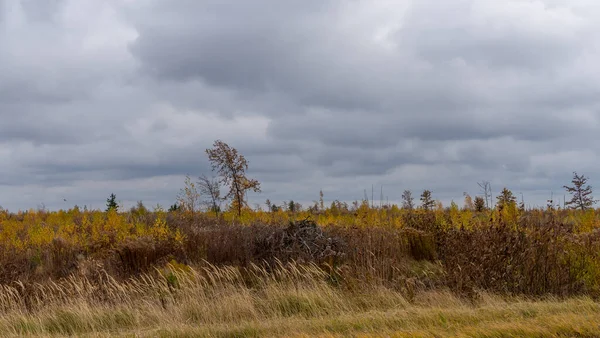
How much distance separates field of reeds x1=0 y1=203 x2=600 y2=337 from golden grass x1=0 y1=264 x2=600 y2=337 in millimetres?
36

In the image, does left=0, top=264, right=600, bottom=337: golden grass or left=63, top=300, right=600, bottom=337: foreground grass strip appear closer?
left=63, top=300, right=600, bottom=337: foreground grass strip

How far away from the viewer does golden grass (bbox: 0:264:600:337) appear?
8.45m

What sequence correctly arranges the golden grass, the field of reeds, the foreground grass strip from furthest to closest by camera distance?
the field of reeds, the golden grass, the foreground grass strip

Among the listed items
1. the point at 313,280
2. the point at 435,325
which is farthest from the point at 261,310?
the point at 435,325

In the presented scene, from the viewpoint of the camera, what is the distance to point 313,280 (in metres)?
12.0

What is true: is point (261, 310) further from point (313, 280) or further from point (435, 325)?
point (435, 325)

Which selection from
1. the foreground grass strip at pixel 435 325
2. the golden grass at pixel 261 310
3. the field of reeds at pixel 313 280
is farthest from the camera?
the field of reeds at pixel 313 280

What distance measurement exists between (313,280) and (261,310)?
176 centimetres

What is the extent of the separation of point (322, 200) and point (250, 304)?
14.4 metres

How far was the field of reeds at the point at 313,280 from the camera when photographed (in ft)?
29.7

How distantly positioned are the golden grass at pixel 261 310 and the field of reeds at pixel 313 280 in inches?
1.4

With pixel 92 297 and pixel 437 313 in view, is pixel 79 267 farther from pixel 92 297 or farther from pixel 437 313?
pixel 437 313

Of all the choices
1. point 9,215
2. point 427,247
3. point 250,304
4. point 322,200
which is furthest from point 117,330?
point 9,215

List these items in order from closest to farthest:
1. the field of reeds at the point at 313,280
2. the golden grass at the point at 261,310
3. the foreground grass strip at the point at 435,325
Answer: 1. the foreground grass strip at the point at 435,325
2. the golden grass at the point at 261,310
3. the field of reeds at the point at 313,280
